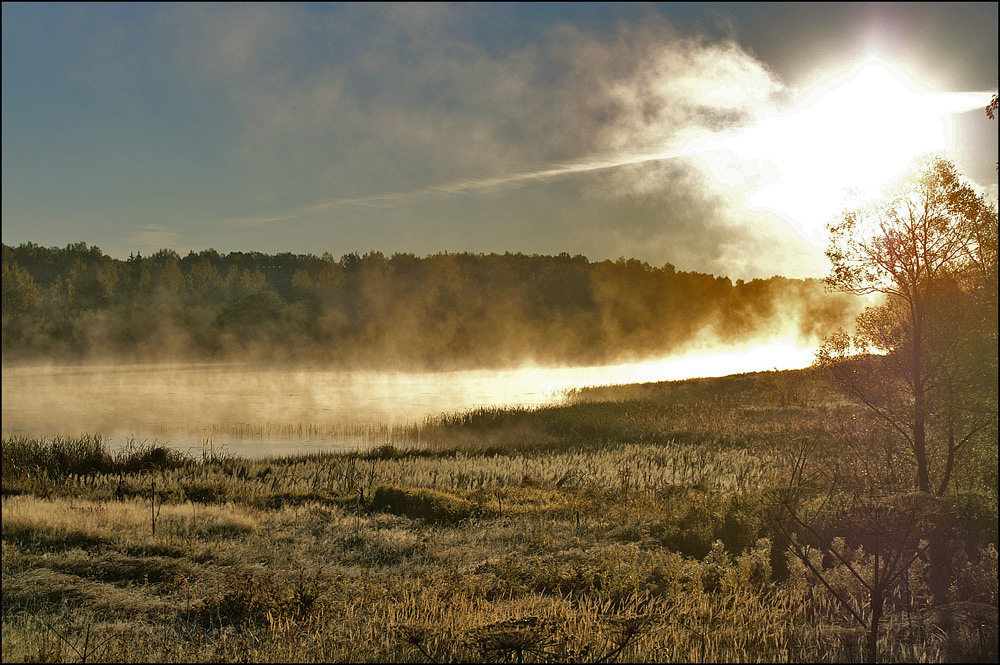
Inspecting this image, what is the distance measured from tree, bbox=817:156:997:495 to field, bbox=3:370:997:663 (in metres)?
0.96

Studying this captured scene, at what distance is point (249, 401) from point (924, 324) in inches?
1854

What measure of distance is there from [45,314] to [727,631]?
3902 centimetres

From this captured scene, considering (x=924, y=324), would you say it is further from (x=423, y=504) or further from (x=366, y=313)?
(x=366, y=313)

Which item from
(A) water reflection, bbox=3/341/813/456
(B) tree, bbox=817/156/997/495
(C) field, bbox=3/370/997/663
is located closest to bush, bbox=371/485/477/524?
(C) field, bbox=3/370/997/663

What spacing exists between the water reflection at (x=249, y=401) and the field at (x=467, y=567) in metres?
12.1

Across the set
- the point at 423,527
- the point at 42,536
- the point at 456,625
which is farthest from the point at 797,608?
the point at 42,536

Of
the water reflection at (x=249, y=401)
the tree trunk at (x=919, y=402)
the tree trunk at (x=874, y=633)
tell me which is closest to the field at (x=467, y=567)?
the tree trunk at (x=874, y=633)

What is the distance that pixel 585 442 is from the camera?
29.2 m

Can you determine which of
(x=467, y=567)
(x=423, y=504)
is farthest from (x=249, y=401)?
(x=467, y=567)

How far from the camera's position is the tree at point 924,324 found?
11.5 meters

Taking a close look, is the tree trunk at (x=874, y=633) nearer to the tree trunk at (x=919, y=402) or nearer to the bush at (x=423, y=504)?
the tree trunk at (x=919, y=402)

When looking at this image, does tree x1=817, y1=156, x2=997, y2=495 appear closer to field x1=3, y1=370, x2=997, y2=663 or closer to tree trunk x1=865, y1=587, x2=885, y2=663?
field x1=3, y1=370, x2=997, y2=663

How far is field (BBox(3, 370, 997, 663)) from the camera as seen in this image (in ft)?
22.0

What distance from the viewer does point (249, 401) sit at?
2005 inches
